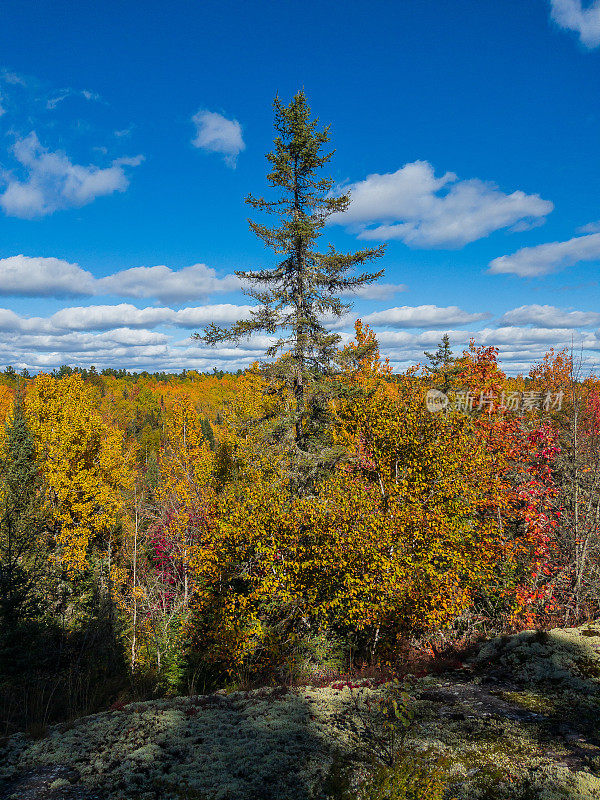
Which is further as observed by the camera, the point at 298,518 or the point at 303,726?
the point at 298,518

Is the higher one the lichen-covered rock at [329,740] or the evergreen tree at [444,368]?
the evergreen tree at [444,368]

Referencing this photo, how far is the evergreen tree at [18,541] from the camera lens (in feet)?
46.7

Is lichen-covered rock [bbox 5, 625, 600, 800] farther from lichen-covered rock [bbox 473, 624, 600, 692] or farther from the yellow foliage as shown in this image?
the yellow foliage

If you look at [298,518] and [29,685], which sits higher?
[298,518]

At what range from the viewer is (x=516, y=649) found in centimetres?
714

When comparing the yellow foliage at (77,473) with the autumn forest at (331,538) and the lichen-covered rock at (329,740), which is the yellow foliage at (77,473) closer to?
the autumn forest at (331,538)

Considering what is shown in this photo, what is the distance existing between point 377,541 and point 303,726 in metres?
5.07

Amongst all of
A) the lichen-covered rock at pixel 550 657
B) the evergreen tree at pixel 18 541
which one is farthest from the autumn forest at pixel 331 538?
the lichen-covered rock at pixel 550 657

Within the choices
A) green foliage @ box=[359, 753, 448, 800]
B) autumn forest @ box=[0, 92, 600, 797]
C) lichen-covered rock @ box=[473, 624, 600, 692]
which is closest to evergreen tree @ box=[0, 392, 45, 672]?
autumn forest @ box=[0, 92, 600, 797]

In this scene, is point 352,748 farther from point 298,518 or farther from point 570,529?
point 570,529

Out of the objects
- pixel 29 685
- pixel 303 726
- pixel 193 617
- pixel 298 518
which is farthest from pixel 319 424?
pixel 29 685

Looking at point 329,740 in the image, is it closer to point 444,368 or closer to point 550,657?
point 550,657

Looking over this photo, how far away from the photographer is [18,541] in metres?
15.5

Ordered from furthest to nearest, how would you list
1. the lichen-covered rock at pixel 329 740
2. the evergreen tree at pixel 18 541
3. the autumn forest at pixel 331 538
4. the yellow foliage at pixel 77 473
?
the yellow foliage at pixel 77 473, the evergreen tree at pixel 18 541, the autumn forest at pixel 331 538, the lichen-covered rock at pixel 329 740
